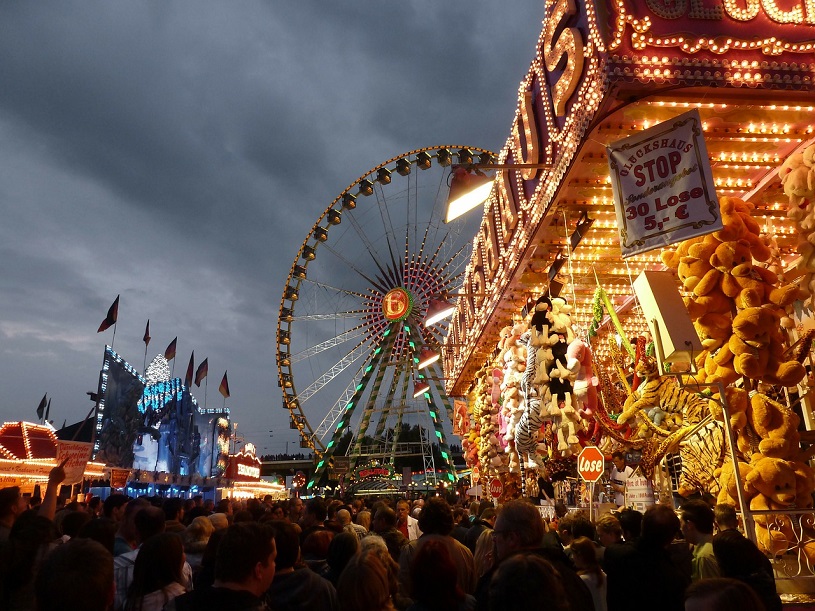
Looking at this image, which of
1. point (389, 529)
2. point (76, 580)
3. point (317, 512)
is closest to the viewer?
point (76, 580)

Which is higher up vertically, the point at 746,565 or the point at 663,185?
the point at 663,185

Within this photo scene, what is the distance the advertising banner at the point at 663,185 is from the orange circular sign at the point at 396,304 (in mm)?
23482

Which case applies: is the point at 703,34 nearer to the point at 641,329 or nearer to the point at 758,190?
the point at 758,190

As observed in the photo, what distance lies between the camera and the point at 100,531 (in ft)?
11.7

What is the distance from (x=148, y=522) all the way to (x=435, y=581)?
7.22 feet

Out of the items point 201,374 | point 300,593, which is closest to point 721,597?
point 300,593

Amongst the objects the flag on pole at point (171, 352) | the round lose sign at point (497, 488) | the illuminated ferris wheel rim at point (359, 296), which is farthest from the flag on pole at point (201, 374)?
the round lose sign at point (497, 488)

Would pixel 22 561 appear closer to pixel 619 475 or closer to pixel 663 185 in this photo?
pixel 663 185

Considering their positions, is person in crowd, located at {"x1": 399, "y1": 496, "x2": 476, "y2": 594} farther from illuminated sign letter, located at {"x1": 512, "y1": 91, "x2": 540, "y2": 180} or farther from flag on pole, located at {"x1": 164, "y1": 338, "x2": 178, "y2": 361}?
flag on pole, located at {"x1": 164, "y1": 338, "x2": 178, "y2": 361}

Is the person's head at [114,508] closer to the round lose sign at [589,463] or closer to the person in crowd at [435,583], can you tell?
the person in crowd at [435,583]

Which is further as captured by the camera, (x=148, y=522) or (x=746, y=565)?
(x=148, y=522)

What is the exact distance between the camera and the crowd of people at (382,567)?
202cm

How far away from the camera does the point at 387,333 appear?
29.2 m

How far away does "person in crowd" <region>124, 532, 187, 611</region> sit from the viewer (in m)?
2.77
